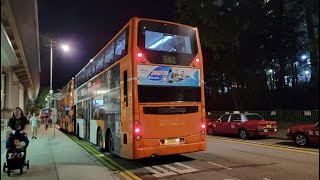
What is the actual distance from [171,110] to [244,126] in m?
9.42

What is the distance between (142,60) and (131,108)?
1.44 metres

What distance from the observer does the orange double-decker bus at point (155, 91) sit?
983 cm

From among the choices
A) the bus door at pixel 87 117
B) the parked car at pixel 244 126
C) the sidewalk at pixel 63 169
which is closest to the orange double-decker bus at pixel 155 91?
the sidewalk at pixel 63 169

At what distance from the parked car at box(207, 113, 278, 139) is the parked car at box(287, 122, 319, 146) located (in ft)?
9.59

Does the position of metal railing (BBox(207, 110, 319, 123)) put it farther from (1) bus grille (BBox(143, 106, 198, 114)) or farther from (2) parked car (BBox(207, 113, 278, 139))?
(1) bus grille (BBox(143, 106, 198, 114))

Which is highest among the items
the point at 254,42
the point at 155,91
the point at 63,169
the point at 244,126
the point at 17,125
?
the point at 254,42

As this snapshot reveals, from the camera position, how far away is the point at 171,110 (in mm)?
10359

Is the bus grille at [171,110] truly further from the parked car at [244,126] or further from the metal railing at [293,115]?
the metal railing at [293,115]

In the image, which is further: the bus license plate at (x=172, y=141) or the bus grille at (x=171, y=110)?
the bus license plate at (x=172, y=141)

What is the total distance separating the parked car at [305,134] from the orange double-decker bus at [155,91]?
18.7 ft

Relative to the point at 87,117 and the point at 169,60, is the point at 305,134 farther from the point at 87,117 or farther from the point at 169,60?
the point at 87,117

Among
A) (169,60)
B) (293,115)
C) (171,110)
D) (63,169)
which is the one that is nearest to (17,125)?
(63,169)

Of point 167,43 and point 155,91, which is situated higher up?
point 167,43

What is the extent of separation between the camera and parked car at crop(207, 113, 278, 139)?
59.0 feet
